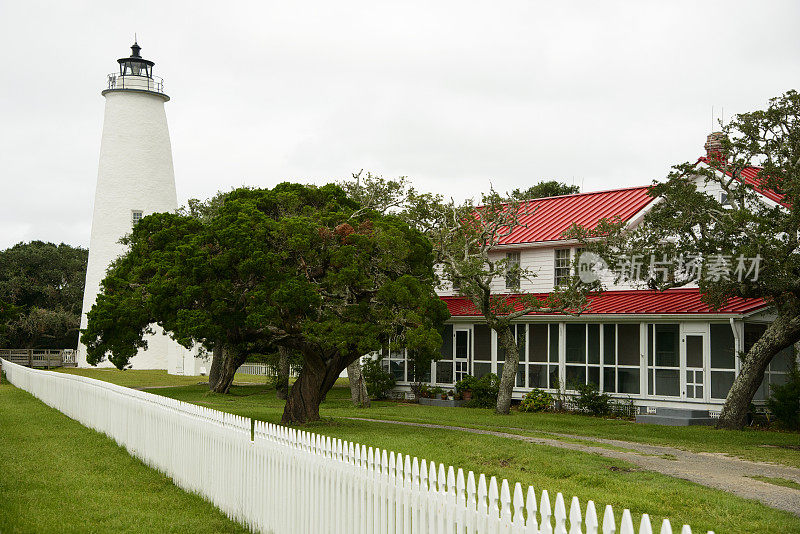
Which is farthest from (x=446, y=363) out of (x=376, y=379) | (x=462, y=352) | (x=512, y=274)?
(x=512, y=274)

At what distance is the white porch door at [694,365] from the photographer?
24.4 meters

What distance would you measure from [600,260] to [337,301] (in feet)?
32.4

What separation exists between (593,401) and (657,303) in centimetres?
373

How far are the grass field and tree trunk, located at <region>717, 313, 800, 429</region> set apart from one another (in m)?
0.60

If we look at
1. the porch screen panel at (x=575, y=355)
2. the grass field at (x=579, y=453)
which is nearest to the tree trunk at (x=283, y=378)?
the grass field at (x=579, y=453)

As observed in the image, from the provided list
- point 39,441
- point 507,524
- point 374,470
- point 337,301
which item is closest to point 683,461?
point 337,301

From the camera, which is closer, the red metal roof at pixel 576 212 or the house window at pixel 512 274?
the house window at pixel 512 274

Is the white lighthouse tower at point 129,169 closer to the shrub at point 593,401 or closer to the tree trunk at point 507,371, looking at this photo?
the tree trunk at point 507,371

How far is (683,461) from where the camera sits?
1516 centimetres

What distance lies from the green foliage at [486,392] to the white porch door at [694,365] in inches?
252

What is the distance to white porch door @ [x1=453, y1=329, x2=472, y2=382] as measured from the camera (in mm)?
30875

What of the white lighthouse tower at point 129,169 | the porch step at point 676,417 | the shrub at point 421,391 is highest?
the white lighthouse tower at point 129,169

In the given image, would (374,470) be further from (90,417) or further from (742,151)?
(742,151)

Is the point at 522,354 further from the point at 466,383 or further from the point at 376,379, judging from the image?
the point at 376,379
